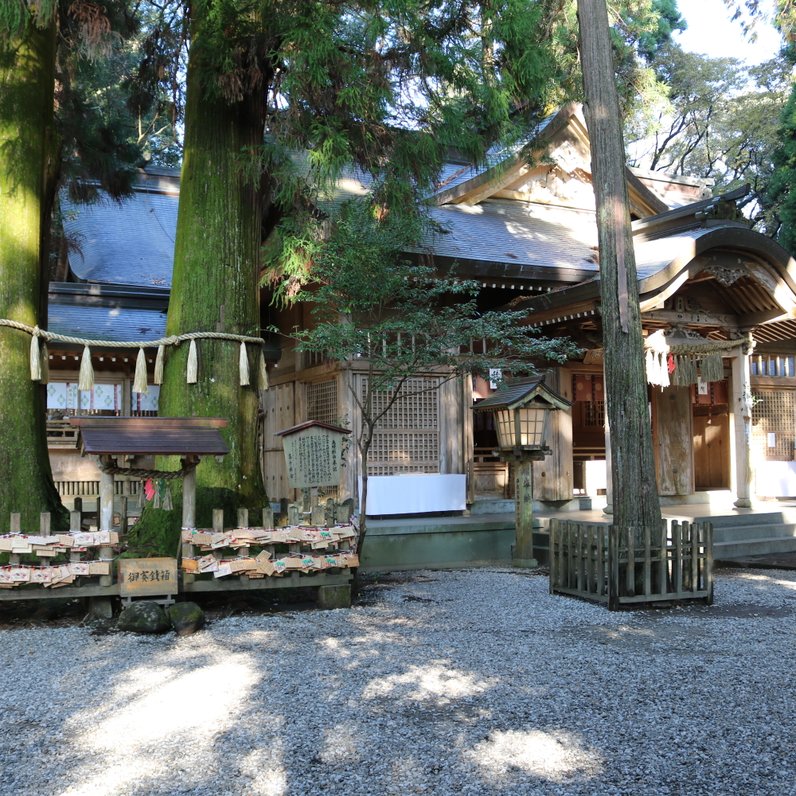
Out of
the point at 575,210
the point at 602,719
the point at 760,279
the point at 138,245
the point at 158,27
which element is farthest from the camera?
the point at 138,245

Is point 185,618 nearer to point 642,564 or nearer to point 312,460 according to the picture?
point 312,460

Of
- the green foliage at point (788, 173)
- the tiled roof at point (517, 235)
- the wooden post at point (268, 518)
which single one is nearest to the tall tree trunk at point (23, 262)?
the wooden post at point (268, 518)

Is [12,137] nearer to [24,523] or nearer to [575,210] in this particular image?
[24,523]

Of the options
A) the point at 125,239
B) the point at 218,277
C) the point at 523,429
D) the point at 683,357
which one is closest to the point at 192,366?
the point at 218,277

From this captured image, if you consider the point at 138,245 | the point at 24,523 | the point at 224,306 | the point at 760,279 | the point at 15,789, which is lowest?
the point at 15,789

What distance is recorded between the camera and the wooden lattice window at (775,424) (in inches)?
600

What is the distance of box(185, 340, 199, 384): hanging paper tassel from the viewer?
789 centimetres

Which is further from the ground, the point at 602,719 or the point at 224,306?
the point at 224,306

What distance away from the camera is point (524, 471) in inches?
399

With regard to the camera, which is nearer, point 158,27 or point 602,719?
point 602,719

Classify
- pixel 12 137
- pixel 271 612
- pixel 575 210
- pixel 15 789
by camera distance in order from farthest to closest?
pixel 575 210 → pixel 12 137 → pixel 271 612 → pixel 15 789

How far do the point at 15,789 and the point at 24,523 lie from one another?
434cm

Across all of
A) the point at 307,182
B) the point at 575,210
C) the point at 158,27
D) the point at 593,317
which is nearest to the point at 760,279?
the point at 593,317

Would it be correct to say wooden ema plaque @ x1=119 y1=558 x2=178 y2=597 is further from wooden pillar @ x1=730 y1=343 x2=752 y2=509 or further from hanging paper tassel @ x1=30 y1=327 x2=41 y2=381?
wooden pillar @ x1=730 y1=343 x2=752 y2=509
